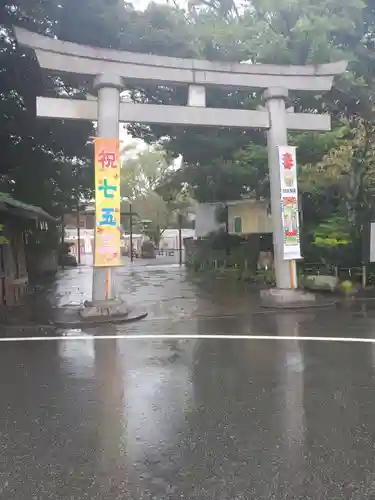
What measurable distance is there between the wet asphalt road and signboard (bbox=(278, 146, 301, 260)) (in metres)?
4.45

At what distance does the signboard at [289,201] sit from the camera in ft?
45.6

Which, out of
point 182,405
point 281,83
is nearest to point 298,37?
point 281,83

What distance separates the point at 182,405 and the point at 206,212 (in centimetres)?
2438

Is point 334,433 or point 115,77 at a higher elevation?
point 115,77

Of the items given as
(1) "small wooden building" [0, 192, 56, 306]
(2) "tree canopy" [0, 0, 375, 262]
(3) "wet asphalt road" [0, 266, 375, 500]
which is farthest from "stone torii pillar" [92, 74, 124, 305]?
(1) "small wooden building" [0, 192, 56, 306]

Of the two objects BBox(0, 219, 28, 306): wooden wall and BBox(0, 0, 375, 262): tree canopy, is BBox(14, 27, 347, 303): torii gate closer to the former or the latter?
BBox(0, 0, 375, 262): tree canopy

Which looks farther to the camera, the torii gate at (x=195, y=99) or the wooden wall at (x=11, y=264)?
the wooden wall at (x=11, y=264)

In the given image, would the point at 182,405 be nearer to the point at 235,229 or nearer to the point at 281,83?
the point at 281,83

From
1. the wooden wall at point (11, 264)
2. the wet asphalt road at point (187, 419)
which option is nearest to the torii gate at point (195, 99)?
the wooden wall at point (11, 264)

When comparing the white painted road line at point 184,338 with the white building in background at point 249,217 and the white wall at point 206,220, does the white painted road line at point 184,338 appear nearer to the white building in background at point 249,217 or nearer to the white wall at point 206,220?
the white building in background at point 249,217

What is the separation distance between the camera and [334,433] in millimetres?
4660

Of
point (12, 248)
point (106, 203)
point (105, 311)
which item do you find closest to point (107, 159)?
point (106, 203)

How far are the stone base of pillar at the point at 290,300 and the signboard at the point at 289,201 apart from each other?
0.99 metres

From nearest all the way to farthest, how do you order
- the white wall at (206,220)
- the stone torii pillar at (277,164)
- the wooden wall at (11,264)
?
the stone torii pillar at (277,164)
the wooden wall at (11,264)
the white wall at (206,220)
